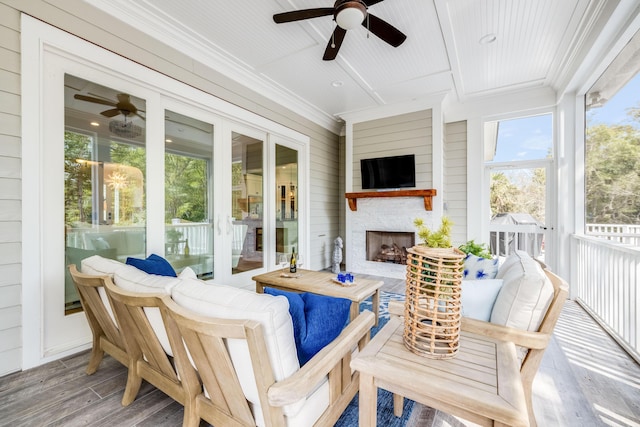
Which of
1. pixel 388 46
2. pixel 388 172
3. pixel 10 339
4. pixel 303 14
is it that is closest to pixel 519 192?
pixel 388 172

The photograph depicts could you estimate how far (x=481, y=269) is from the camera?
6.54ft

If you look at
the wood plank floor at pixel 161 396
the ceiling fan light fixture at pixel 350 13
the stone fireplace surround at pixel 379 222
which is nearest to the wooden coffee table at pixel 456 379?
the wood plank floor at pixel 161 396

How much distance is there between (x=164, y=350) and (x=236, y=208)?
2.54 meters

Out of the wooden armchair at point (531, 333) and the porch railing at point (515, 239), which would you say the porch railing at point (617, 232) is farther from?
the wooden armchair at point (531, 333)

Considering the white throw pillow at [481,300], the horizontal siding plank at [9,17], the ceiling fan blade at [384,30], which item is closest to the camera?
the white throw pillow at [481,300]

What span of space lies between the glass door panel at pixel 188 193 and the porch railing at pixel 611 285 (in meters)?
4.09

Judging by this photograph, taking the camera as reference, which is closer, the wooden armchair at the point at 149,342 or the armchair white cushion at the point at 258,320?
the armchair white cushion at the point at 258,320

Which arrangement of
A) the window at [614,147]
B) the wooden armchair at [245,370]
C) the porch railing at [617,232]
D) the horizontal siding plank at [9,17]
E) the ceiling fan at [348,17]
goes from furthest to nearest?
1. the porch railing at [617,232]
2. the window at [614,147]
3. the ceiling fan at [348,17]
4. the horizontal siding plank at [9,17]
5. the wooden armchair at [245,370]

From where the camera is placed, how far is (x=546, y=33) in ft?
9.71

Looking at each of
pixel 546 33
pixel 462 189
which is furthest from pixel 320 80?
pixel 462 189

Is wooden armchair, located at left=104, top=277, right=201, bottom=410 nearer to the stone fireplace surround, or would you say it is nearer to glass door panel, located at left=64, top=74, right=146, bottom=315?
glass door panel, located at left=64, top=74, right=146, bottom=315

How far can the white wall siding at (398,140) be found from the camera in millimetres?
4566

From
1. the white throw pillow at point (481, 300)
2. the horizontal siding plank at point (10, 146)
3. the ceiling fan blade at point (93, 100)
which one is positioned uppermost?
the ceiling fan blade at point (93, 100)

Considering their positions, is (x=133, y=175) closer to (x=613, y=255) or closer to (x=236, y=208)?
(x=236, y=208)
